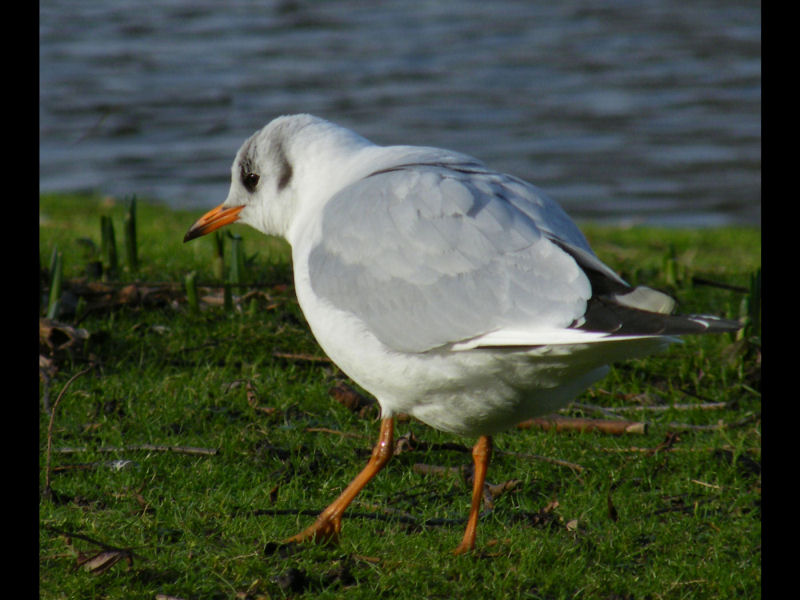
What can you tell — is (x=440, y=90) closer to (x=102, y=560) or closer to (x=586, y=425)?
(x=586, y=425)

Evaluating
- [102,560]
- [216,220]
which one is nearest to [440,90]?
[216,220]

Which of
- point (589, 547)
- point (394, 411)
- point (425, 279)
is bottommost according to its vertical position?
point (589, 547)

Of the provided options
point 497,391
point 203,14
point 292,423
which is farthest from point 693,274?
point 203,14

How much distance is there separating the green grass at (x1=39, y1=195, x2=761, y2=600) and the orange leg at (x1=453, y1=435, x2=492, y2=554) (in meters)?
0.05

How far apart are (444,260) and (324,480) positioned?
1134 millimetres

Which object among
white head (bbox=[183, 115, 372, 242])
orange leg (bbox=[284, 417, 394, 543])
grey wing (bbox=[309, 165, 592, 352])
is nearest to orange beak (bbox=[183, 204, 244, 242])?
white head (bbox=[183, 115, 372, 242])

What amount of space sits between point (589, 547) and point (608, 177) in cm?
896

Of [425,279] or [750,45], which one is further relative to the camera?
[750,45]

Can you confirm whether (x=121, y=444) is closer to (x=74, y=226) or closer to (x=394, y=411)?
(x=394, y=411)

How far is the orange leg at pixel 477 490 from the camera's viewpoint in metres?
3.63

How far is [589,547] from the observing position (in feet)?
12.1

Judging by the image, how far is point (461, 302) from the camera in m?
3.41

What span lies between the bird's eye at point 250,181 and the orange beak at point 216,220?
0.09 m

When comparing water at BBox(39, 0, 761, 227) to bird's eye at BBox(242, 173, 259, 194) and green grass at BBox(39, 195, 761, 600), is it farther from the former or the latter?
bird's eye at BBox(242, 173, 259, 194)
